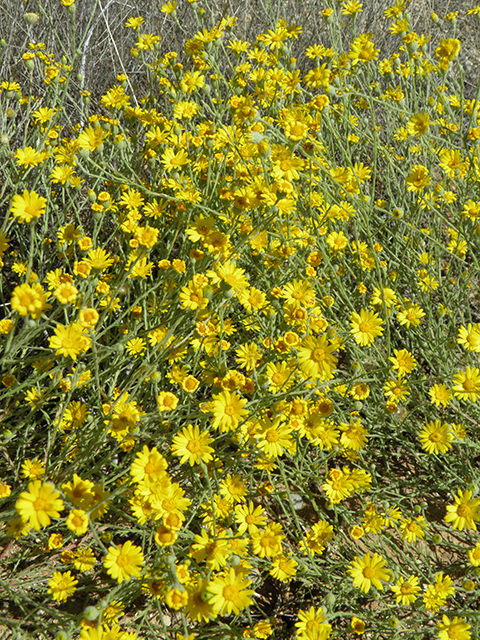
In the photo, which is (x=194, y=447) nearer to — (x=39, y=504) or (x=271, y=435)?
(x=271, y=435)

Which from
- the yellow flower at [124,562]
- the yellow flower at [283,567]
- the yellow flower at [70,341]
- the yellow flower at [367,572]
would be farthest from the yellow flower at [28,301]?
the yellow flower at [367,572]

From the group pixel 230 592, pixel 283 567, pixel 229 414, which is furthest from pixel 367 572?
pixel 229 414

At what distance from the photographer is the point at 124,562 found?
5.03 ft

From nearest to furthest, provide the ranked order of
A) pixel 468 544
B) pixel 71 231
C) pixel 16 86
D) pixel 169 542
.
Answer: pixel 169 542, pixel 71 231, pixel 468 544, pixel 16 86

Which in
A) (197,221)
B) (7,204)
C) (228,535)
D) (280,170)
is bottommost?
(7,204)

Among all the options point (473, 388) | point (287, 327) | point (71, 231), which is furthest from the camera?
point (71, 231)

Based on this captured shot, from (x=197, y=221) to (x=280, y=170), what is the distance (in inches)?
16.2

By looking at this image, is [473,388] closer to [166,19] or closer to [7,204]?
[7,204]

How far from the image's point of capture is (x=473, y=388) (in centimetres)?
193

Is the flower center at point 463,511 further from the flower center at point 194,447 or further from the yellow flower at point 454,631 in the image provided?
the flower center at point 194,447

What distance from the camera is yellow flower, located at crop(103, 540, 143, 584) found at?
59.3 inches

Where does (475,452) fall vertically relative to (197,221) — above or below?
below

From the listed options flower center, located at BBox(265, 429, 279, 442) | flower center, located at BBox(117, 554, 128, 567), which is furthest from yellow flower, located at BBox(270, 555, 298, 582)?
flower center, located at BBox(117, 554, 128, 567)

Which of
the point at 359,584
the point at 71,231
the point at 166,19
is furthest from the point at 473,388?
the point at 166,19
